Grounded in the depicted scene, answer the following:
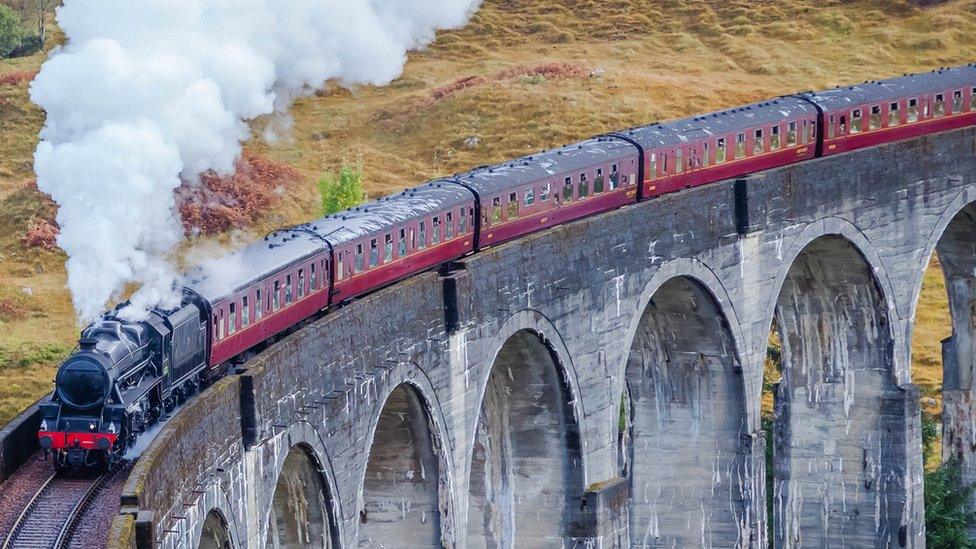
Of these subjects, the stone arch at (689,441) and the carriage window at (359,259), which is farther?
the stone arch at (689,441)

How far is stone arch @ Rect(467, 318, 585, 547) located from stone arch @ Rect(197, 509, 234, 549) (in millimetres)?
9687

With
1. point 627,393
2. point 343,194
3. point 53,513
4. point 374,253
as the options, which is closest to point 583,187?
point 627,393

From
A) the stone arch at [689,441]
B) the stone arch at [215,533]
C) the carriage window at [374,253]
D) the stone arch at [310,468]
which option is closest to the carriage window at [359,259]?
the carriage window at [374,253]

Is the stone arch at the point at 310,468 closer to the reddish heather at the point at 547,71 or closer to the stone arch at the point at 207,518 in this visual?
the stone arch at the point at 207,518

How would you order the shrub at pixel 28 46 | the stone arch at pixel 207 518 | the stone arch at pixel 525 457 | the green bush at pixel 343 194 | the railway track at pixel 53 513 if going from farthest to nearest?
the shrub at pixel 28 46, the green bush at pixel 343 194, the stone arch at pixel 525 457, the stone arch at pixel 207 518, the railway track at pixel 53 513

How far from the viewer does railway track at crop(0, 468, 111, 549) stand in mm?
20453

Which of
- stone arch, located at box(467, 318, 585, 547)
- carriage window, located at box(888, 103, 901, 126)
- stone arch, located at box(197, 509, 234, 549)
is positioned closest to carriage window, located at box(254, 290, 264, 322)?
stone arch, located at box(197, 509, 234, 549)

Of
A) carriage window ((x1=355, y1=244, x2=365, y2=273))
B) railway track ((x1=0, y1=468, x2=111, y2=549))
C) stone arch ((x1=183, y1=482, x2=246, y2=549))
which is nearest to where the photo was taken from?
railway track ((x1=0, y1=468, x2=111, y2=549))

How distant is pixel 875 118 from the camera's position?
42812 millimetres

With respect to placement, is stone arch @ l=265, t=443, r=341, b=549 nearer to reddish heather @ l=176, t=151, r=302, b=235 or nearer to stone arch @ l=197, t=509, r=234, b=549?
stone arch @ l=197, t=509, r=234, b=549

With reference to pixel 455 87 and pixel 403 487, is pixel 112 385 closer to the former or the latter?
pixel 403 487

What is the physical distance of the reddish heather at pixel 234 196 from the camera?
175 feet

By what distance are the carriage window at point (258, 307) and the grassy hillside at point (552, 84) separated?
21.7 m

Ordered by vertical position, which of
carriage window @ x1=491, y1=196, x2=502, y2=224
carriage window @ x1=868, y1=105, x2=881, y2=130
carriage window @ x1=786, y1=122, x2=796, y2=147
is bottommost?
carriage window @ x1=491, y1=196, x2=502, y2=224
